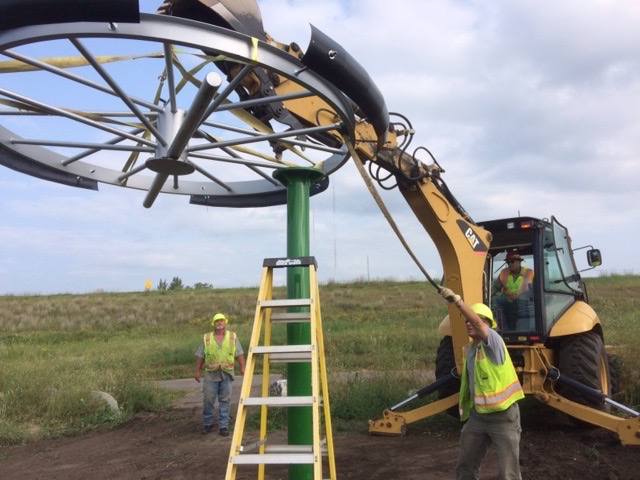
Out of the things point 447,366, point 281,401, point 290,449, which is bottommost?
point 290,449

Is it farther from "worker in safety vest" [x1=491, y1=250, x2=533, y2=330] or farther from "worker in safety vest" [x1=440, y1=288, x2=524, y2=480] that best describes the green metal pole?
"worker in safety vest" [x1=491, y1=250, x2=533, y2=330]

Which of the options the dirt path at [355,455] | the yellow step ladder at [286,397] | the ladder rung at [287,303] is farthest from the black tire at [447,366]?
the ladder rung at [287,303]

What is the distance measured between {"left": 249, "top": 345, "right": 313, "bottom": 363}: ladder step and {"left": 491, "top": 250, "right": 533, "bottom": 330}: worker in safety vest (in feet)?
15.0

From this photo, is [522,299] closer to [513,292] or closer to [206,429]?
[513,292]

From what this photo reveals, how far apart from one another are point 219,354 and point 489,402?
5099 millimetres

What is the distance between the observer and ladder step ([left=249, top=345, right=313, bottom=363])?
447cm

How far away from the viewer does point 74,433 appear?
9.70m

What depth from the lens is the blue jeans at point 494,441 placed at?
5.42 metres

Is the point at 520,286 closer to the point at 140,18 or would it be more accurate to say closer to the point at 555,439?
the point at 555,439

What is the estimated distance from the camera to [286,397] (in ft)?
14.1

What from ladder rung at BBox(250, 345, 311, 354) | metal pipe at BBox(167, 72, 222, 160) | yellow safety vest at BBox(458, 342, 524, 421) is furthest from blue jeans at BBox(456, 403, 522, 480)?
metal pipe at BBox(167, 72, 222, 160)

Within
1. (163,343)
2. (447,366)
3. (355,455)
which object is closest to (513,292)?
(447,366)

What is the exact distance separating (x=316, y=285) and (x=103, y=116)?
8.56 ft

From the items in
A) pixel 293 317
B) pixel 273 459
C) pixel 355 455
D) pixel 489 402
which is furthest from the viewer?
pixel 355 455
